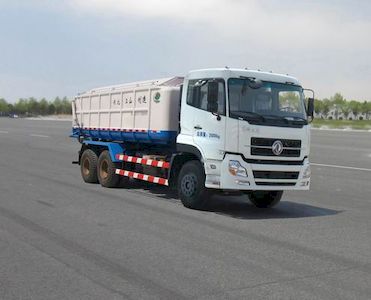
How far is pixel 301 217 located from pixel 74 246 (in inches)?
186

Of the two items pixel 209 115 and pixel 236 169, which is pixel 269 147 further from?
pixel 209 115

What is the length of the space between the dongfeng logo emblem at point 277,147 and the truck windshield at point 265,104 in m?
0.35

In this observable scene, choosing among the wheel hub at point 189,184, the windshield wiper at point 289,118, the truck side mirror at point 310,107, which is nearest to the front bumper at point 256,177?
the wheel hub at point 189,184

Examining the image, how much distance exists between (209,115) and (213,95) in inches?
17.2

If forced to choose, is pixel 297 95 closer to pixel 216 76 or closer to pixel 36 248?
pixel 216 76

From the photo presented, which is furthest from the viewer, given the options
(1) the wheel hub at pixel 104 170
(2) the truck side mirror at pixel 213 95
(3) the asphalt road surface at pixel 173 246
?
(1) the wheel hub at pixel 104 170

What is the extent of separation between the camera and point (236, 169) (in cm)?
959

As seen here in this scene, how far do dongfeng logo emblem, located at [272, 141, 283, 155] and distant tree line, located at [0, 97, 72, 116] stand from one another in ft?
541

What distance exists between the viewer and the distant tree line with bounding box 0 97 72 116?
176625 millimetres

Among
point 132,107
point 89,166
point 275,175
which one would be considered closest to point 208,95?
point 275,175

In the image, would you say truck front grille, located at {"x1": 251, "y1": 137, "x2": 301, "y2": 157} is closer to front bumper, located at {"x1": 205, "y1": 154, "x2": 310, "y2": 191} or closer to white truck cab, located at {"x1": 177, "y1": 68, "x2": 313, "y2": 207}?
white truck cab, located at {"x1": 177, "y1": 68, "x2": 313, "y2": 207}

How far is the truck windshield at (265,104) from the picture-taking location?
31.9ft

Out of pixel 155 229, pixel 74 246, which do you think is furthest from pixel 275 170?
pixel 74 246

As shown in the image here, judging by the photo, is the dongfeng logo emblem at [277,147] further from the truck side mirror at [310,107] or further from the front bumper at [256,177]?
the truck side mirror at [310,107]
